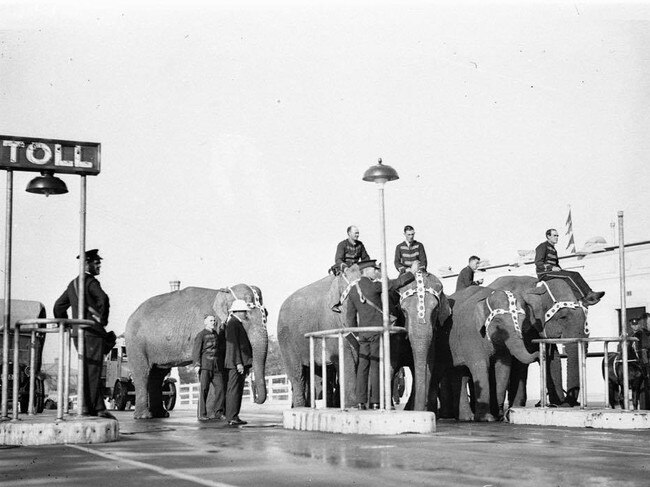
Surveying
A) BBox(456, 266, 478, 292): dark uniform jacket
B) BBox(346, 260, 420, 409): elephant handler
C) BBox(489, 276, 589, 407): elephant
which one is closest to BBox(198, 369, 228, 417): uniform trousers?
BBox(346, 260, 420, 409): elephant handler

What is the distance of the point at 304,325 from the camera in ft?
72.4

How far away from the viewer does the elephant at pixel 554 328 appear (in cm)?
1998

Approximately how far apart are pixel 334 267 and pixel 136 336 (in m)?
5.34

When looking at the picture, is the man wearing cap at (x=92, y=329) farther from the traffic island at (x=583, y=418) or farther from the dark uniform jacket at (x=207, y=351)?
the traffic island at (x=583, y=418)

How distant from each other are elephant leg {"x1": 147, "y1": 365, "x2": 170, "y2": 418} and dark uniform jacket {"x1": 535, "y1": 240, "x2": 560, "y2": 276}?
7.95 metres

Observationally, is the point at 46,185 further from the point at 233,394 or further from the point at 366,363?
the point at 366,363

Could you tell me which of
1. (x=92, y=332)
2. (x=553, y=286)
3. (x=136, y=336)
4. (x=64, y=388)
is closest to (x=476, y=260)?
(x=553, y=286)

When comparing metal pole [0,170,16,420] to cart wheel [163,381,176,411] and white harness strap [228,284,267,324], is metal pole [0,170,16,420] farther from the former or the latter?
cart wheel [163,381,176,411]

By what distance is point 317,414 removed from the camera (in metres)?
14.8

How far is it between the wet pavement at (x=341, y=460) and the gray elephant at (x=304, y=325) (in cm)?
674

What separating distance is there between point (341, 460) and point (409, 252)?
34.1 ft

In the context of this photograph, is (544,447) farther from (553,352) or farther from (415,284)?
(553,352)

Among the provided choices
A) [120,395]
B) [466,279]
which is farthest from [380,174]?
[120,395]

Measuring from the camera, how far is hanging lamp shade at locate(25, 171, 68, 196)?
1366 cm
